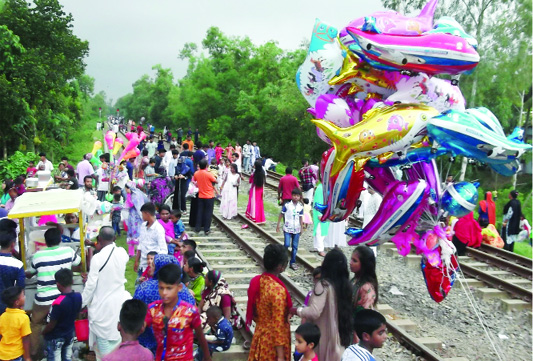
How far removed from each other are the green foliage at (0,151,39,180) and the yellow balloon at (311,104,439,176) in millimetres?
17311

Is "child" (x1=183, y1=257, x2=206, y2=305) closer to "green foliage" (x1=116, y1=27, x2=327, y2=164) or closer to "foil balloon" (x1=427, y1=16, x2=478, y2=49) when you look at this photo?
"foil balloon" (x1=427, y1=16, x2=478, y2=49)

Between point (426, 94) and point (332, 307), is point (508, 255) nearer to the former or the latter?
point (426, 94)

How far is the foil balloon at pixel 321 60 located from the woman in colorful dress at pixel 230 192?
6.86 metres

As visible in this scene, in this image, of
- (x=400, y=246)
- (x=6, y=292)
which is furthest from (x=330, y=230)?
(x=6, y=292)

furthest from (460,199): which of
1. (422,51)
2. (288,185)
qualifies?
(288,185)

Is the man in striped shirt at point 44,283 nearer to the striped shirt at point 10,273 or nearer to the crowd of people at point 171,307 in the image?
the crowd of people at point 171,307

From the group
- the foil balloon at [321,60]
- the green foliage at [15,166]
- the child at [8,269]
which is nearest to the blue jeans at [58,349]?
the child at [8,269]

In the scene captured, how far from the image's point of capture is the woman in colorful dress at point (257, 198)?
12.1m

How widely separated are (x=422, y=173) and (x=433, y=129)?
29.0 inches

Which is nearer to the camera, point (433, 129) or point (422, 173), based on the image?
point (433, 129)

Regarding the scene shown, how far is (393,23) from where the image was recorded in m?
5.14

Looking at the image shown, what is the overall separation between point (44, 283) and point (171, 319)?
2456mm

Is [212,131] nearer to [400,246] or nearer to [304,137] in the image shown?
[304,137]

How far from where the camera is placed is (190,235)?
11.3m
